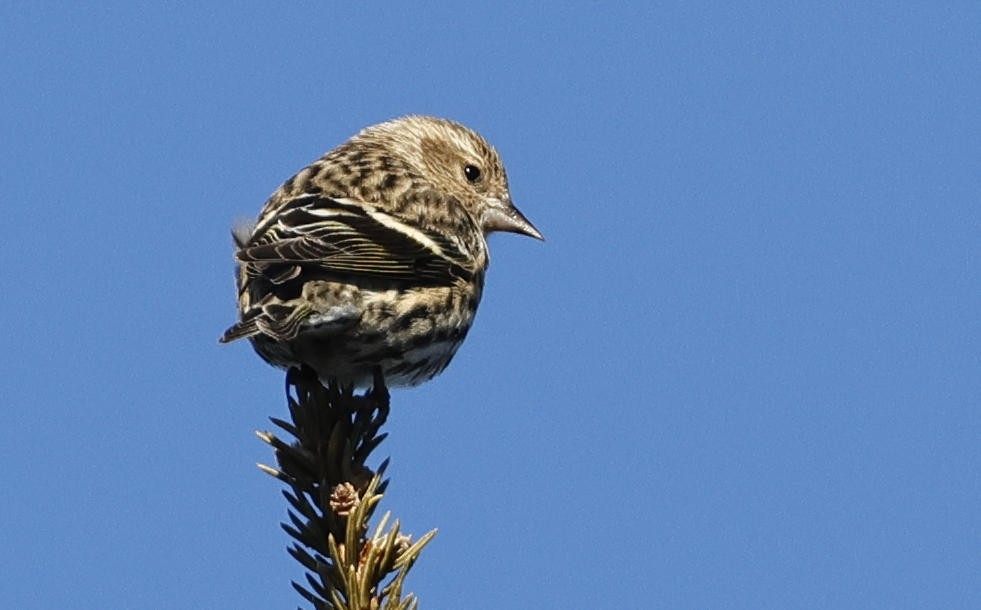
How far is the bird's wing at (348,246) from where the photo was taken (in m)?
5.20

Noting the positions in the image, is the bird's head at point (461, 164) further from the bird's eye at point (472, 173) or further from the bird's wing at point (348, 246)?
the bird's wing at point (348, 246)

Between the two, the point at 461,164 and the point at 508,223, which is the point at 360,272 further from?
the point at 461,164

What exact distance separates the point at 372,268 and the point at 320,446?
125 centimetres

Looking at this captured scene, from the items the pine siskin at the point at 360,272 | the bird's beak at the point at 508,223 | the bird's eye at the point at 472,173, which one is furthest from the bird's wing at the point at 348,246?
the bird's eye at the point at 472,173

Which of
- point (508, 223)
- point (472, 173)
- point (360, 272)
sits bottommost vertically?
point (360, 272)

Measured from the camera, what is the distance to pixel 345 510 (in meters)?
3.98

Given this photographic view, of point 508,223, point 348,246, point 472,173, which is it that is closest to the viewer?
point 348,246

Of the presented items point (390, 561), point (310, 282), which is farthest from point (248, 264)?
point (390, 561)

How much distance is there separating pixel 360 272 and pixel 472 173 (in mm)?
2028

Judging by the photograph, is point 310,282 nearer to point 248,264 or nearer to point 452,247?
point 248,264

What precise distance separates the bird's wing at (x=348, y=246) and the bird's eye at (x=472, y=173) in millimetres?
1270

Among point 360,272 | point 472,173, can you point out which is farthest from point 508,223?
point 360,272

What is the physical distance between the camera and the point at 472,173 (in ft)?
24.0

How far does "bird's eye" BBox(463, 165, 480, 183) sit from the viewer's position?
24.0ft
